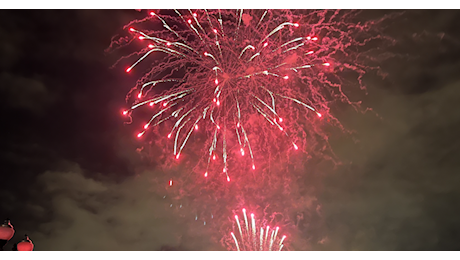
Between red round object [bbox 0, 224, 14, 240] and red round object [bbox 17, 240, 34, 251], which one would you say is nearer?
red round object [bbox 0, 224, 14, 240]

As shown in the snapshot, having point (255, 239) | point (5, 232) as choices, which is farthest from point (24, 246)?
point (255, 239)

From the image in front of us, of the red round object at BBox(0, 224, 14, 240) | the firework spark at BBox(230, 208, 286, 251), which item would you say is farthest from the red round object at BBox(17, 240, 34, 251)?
the firework spark at BBox(230, 208, 286, 251)

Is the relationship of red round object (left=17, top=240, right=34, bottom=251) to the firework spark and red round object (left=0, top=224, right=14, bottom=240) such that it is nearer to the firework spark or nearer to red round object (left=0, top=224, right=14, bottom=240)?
red round object (left=0, top=224, right=14, bottom=240)

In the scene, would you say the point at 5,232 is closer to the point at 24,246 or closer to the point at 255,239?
the point at 24,246

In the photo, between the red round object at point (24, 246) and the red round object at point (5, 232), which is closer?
the red round object at point (5, 232)

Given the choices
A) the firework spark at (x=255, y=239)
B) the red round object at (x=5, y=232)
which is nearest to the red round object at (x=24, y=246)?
the red round object at (x=5, y=232)

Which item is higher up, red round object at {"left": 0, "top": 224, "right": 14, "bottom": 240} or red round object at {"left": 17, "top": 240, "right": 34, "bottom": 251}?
red round object at {"left": 0, "top": 224, "right": 14, "bottom": 240}

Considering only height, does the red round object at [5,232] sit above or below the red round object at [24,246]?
above

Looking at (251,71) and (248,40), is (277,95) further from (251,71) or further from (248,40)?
(248,40)

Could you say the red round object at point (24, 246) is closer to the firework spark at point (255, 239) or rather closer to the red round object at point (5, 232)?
the red round object at point (5, 232)

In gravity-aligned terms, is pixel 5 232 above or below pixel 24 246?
above
